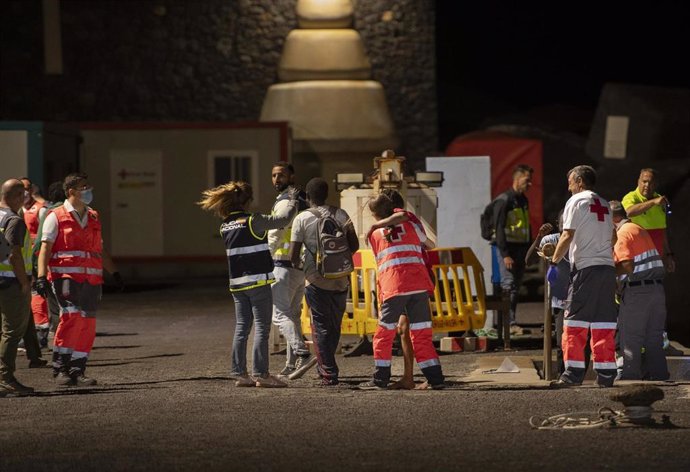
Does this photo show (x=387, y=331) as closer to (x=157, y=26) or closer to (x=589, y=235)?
(x=589, y=235)

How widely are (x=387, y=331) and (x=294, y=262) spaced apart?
1.06m

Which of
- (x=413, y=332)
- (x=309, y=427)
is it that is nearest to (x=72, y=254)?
(x=413, y=332)

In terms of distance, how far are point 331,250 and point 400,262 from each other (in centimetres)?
72

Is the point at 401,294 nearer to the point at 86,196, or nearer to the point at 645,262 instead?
the point at 645,262

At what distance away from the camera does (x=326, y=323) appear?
543 inches

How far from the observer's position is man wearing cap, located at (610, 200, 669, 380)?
45.8 ft

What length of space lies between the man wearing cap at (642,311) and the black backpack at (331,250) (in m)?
2.32

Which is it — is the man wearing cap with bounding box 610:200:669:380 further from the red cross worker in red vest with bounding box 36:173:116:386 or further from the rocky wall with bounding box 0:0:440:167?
the rocky wall with bounding box 0:0:440:167

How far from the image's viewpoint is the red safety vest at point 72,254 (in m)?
13.8

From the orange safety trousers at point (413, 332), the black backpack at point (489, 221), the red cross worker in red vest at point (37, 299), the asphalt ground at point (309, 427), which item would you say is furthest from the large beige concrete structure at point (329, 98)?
the orange safety trousers at point (413, 332)

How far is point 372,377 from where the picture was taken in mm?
14273

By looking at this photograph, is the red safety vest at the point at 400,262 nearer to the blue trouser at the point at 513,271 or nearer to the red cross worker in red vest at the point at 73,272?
the red cross worker in red vest at the point at 73,272

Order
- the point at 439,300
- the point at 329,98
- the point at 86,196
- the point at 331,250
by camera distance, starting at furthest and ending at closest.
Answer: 1. the point at 329,98
2. the point at 439,300
3. the point at 86,196
4. the point at 331,250

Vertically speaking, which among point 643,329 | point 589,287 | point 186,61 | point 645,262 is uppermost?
point 186,61
